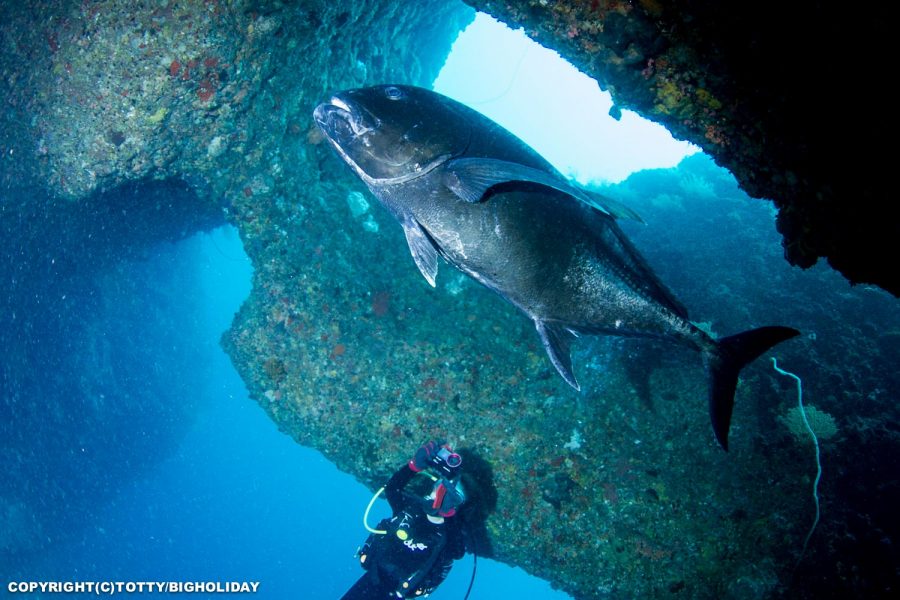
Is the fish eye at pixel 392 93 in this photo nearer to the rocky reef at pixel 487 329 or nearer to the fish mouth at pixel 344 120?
the fish mouth at pixel 344 120

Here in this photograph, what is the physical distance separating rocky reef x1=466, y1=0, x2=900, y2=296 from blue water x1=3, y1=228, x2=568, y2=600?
26.9 metres

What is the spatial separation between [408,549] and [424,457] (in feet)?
5.81

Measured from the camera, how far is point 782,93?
1.91 metres

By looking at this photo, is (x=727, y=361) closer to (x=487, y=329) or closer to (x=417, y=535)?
(x=487, y=329)

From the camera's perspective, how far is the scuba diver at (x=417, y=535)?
4.55 meters

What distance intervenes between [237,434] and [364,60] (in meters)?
56.1

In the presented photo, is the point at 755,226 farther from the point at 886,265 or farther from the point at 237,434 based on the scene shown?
the point at 237,434

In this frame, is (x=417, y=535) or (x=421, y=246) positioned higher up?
(x=421, y=246)

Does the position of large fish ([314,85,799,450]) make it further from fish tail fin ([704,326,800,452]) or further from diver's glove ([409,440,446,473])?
diver's glove ([409,440,446,473])

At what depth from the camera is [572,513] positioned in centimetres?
455

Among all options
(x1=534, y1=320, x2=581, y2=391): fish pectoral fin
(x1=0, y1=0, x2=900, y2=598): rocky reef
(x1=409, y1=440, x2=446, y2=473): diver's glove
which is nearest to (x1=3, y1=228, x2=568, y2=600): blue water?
(x1=0, y1=0, x2=900, y2=598): rocky reef

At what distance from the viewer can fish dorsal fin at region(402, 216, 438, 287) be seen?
198 centimetres

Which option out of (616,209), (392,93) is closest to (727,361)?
(616,209)

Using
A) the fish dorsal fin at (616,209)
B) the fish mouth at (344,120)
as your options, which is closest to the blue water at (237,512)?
the fish mouth at (344,120)
